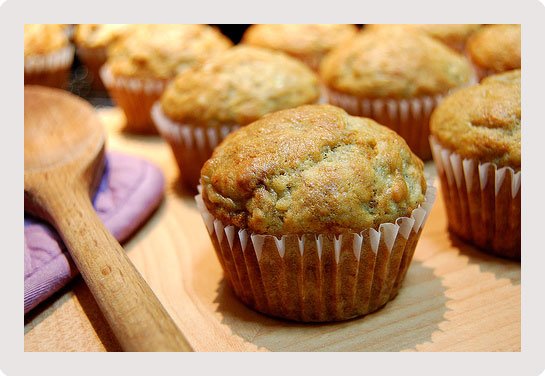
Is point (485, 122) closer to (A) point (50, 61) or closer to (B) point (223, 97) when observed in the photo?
(B) point (223, 97)

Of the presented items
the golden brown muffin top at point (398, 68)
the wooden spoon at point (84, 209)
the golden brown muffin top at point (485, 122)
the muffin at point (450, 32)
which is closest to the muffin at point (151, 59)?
the wooden spoon at point (84, 209)

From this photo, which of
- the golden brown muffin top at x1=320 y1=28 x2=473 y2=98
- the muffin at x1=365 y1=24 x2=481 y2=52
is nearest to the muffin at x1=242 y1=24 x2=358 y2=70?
the muffin at x1=365 y1=24 x2=481 y2=52

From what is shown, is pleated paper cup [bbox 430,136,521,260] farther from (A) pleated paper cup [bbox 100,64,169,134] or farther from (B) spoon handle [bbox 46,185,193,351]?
(A) pleated paper cup [bbox 100,64,169,134]

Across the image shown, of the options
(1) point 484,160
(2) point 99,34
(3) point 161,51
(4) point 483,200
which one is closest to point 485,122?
(1) point 484,160

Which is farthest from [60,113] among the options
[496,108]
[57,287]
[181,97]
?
[496,108]

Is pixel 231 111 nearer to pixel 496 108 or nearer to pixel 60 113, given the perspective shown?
pixel 60 113

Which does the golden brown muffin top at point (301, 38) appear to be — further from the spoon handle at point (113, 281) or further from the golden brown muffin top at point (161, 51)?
the spoon handle at point (113, 281)
